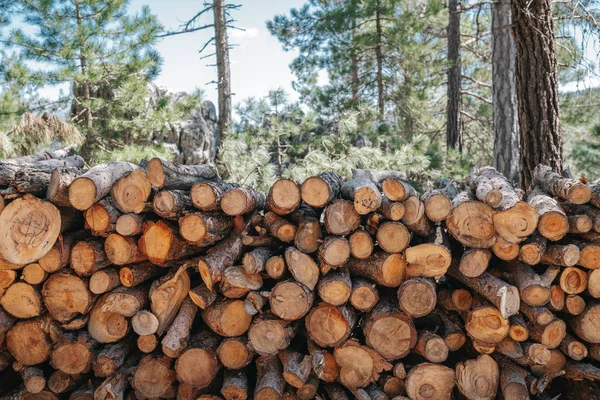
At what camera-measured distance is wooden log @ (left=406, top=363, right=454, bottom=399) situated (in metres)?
2.14

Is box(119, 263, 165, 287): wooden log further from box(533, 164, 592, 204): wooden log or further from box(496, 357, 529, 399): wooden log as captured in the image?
box(533, 164, 592, 204): wooden log

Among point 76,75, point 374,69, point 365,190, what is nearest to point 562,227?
point 365,190

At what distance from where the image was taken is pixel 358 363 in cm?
218

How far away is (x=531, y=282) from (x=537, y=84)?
270 centimetres

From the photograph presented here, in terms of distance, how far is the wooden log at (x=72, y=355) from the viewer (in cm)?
226

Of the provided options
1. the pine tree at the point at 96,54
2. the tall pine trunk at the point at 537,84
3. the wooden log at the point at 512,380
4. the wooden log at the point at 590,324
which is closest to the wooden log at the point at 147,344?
the wooden log at the point at 512,380

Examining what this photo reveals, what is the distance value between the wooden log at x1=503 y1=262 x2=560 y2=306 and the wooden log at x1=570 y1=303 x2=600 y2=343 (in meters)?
0.24

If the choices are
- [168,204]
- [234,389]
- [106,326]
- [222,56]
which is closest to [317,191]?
[168,204]

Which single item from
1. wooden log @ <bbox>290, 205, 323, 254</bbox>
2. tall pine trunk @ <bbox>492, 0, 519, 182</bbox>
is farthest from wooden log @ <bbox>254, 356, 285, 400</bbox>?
tall pine trunk @ <bbox>492, 0, 519, 182</bbox>

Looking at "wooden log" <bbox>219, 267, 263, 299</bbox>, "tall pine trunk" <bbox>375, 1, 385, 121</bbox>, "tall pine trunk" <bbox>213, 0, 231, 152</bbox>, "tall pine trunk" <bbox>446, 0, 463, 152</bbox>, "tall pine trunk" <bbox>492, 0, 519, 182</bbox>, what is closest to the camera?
"wooden log" <bbox>219, 267, 263, 299</bbox>

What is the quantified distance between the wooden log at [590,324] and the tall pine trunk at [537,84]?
6.63ft

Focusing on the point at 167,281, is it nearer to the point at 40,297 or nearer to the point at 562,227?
the point at 40,297

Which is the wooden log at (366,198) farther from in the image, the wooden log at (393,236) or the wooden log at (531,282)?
the wooden log at (531,282)

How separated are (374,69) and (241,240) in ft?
28.9
